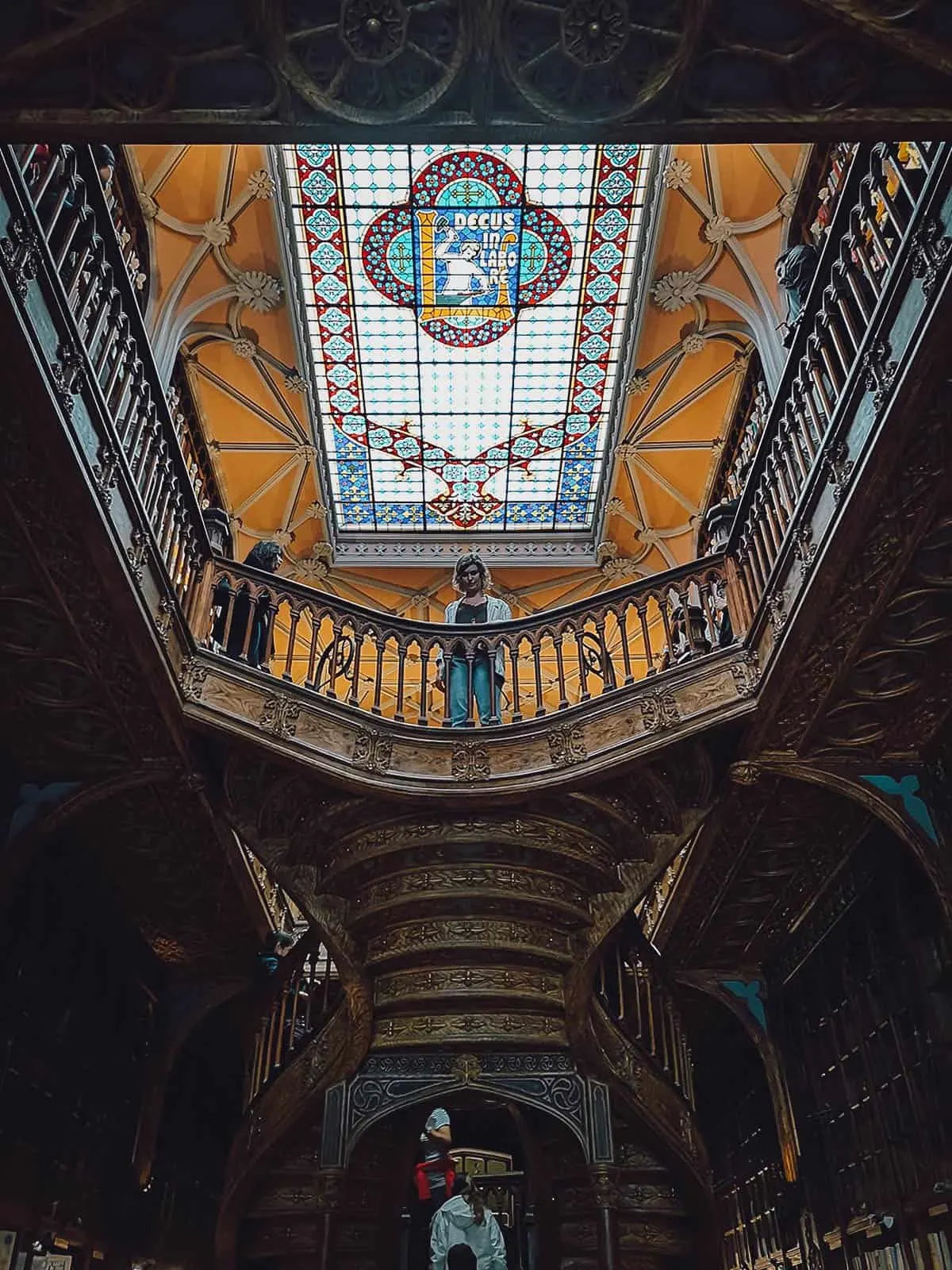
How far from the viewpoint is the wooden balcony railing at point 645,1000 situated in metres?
8.00

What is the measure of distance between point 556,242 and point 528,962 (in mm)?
7484

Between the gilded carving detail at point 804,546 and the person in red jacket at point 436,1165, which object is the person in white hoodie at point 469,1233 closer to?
the person in red jacket at point 436,1165

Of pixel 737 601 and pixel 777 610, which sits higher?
pixel 737 601

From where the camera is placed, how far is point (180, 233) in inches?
382

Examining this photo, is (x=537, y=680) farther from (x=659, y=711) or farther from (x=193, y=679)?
(x=193, y=679)

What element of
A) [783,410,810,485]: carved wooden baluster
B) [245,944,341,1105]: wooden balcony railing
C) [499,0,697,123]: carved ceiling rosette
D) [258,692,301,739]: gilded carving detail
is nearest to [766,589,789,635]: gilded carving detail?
[783,410,810,485]: carved wooden baluster

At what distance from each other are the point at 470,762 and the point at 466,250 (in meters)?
6.52

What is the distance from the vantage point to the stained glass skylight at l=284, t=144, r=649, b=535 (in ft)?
32.7

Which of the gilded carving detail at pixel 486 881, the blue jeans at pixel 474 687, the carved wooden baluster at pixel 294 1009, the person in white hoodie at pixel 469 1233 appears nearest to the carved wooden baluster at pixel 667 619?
the blue jeans at pixel 474 687

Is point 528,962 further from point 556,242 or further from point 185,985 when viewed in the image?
point 556,242

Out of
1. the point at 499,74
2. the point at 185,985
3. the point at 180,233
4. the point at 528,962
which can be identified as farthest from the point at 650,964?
the point at 180,233

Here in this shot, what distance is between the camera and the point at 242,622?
736 centimetres

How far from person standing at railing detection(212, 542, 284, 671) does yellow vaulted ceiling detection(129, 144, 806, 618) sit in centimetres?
381

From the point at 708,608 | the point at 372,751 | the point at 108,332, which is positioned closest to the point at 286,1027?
the point at 372,751
